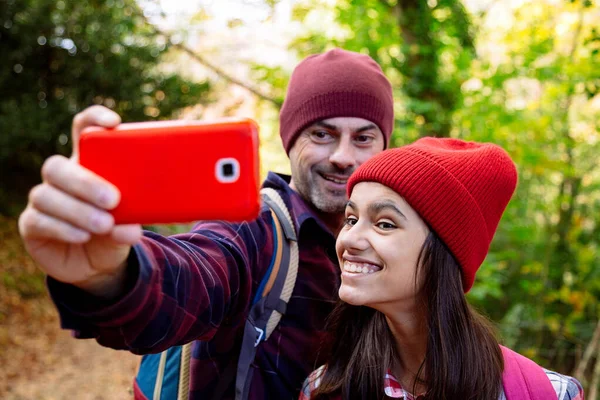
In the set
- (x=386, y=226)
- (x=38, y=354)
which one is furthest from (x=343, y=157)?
(x=38, y=354)

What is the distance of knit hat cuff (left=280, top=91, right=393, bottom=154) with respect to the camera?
8.20 feet

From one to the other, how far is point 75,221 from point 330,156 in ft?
5.31

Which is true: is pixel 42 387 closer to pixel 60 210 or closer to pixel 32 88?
pixel 32 88

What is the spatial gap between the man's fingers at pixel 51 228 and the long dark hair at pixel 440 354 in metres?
1.25

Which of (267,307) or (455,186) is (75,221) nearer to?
(267,307)

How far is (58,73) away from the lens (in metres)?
8.62

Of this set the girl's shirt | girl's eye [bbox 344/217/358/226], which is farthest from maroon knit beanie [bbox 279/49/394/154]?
the girl's shirt

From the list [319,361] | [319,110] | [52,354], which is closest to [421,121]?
[319,110]

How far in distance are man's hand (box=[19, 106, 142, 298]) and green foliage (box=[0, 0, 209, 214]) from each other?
7765 millimetres

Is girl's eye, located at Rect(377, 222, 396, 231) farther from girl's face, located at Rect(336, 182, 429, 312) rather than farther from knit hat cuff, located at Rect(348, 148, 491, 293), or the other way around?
knit hat cuff, located at Rect(348, 148, 491, 293)

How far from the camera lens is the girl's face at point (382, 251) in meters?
1.82

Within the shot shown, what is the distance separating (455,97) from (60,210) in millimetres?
5738

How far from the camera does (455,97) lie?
605cm

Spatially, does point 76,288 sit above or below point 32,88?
below
